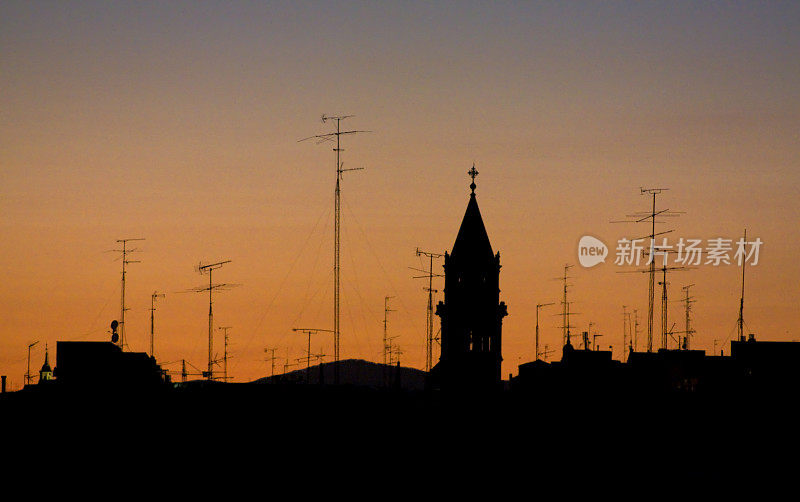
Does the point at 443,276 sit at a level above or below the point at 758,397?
above

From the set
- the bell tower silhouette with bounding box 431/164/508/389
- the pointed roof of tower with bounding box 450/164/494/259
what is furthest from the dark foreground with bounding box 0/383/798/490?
the pointed roof of tower with bounding box 450/164/494/259

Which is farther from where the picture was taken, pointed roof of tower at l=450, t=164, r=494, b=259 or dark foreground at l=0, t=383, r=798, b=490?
pointed roof of tower at l=450, t=164, r=494, b=259

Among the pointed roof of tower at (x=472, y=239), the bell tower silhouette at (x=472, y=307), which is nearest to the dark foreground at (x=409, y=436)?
the bell tower silhouette at (x=472, y=307)

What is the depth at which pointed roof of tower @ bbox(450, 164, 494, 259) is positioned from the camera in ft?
299

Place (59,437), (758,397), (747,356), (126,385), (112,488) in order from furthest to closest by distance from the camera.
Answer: (747,356) < (758,397) < (126,385) < (59,437) < (112,488)

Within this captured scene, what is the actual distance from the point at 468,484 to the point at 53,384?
1112 inches

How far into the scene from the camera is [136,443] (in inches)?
3231

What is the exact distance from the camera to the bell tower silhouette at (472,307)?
299ft

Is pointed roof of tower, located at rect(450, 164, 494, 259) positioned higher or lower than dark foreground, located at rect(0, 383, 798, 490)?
higher

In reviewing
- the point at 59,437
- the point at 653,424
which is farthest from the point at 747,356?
the point at 59,437

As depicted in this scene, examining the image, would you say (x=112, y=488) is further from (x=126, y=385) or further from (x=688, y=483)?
(x=688, y=483)

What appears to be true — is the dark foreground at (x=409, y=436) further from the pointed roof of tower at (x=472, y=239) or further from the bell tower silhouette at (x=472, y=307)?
the pointed roof of tower at (x=472, y=239)

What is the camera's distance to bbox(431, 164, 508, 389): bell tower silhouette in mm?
91188

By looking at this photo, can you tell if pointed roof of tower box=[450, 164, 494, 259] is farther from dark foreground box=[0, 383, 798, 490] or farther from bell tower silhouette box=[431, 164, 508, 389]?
dark foreground box=[0, 383, 798, 490]
